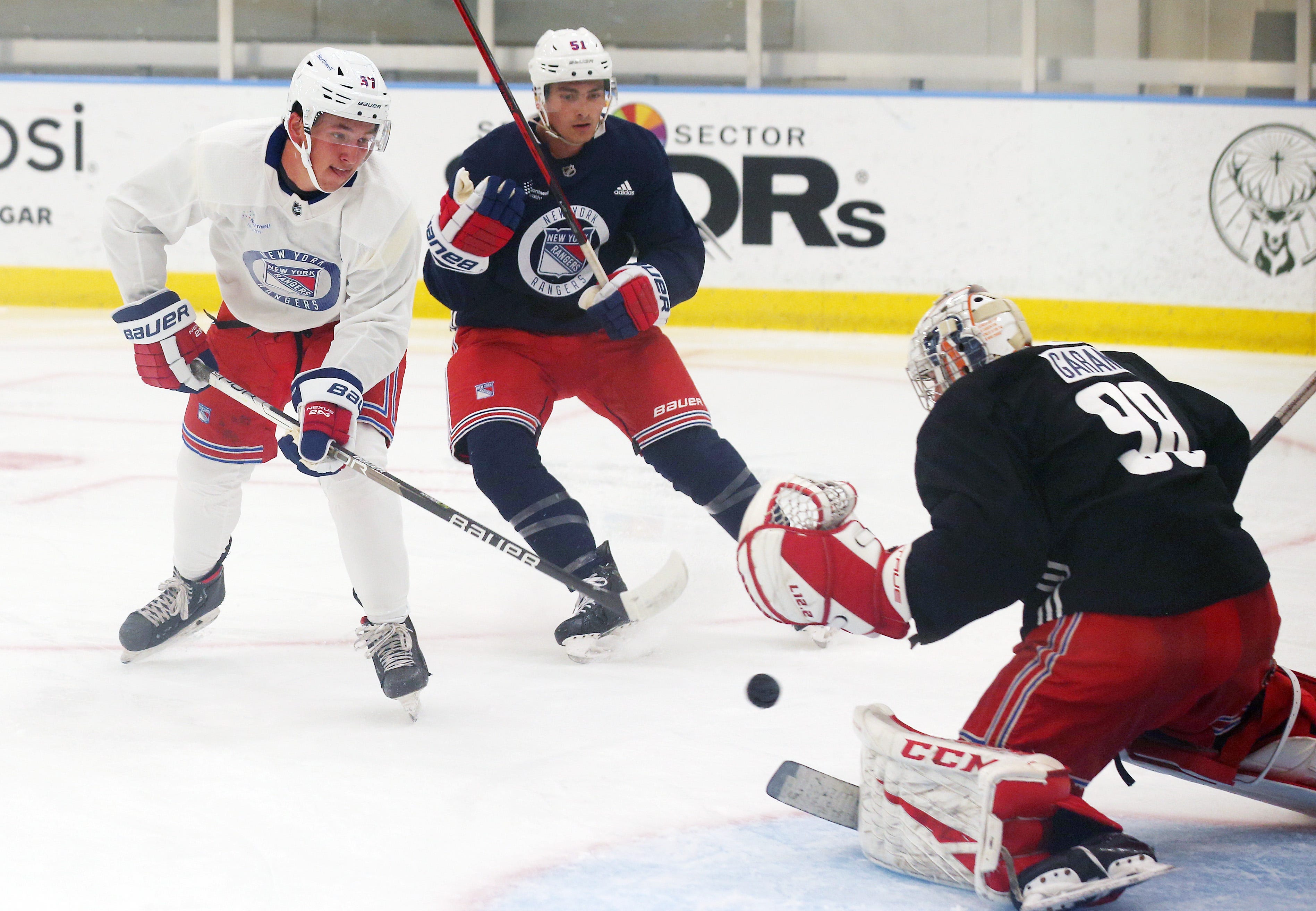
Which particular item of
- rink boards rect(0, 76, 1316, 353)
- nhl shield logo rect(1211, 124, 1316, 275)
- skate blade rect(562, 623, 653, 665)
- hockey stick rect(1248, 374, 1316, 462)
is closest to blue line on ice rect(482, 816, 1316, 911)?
hockey stick rect(1248, 374, 1316, 462)

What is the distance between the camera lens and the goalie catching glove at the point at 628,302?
2641 mm

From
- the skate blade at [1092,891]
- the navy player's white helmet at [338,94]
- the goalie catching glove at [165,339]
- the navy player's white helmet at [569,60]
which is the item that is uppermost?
the navy player's white helmet at [569,60]

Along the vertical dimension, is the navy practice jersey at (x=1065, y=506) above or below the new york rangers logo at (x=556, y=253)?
below

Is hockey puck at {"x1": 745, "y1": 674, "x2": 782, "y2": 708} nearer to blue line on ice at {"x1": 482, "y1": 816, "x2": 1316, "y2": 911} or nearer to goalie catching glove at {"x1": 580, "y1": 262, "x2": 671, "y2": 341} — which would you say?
blue line on ice at {"x1": 482, "y1": 816, "x2": 1316, "y2": 911}

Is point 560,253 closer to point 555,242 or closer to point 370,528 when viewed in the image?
point 555,242

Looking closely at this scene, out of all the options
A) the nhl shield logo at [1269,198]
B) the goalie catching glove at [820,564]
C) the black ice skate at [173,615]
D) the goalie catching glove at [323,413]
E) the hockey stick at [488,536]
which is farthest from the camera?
the nhl shield logo at [1269,198]

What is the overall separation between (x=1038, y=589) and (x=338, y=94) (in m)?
1.25

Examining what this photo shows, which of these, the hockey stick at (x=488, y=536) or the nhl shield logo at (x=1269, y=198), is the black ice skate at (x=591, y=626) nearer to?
the hockey stick at (x=488, y=536)

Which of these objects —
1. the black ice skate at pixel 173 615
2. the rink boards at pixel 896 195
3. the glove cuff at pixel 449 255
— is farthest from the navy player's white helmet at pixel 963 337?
the rink boards at pixel 896 195

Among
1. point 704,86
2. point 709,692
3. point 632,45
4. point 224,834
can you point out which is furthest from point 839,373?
point 224,834

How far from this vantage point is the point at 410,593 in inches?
116

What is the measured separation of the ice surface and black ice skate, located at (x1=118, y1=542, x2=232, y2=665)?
0.17 ft

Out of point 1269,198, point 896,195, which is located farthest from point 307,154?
point 1269,198

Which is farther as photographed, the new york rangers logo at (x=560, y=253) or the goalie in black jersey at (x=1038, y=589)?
the new york rangers logo at (x=560, y=253)
